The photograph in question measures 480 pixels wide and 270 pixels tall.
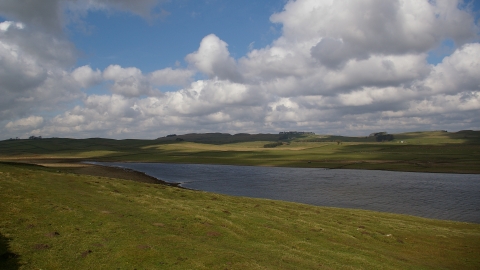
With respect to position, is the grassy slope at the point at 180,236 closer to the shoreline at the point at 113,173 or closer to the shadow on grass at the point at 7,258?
the shadow on grass at the point at 7,258

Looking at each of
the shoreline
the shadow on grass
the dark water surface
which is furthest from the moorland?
the shoreline

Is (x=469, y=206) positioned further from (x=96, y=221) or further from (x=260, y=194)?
(x=96, y=221)

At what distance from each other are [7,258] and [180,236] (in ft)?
35.5

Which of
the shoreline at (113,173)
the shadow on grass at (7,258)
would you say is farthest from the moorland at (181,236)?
the shoreline at (113,173)

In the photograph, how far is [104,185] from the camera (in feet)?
137

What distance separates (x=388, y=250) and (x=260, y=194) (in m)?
48.7

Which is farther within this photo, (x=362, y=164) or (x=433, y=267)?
(x=362, y=164)

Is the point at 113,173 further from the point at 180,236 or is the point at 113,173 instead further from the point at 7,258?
the point at 7,258

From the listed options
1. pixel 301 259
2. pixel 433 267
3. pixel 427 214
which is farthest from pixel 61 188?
pixel 427 214

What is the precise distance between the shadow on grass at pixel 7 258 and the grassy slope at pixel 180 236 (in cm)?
5

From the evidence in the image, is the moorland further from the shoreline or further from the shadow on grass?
the shoreline

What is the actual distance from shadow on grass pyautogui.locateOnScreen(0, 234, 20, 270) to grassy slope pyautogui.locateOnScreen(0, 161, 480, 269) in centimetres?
5

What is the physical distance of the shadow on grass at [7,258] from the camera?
16.6 m

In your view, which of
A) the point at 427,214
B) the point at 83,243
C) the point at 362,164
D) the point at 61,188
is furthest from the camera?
the point at 362,164
